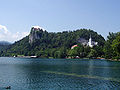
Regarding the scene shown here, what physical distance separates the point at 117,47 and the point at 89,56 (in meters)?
72.7

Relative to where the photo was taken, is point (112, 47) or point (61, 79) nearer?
point (61, 79)

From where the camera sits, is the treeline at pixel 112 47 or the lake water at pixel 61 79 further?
the treeline at pixel 112 47

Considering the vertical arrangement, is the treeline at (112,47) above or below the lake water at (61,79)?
above

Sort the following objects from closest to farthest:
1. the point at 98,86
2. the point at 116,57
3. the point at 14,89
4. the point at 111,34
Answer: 1. the point at 14,89
2. the point at 98,86
3. the point at 116,57
4. the point at 111,34

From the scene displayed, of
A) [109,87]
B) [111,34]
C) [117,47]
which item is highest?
[111,34]

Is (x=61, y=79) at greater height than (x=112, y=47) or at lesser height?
lesser

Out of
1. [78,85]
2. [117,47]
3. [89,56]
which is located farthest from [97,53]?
[78,85]

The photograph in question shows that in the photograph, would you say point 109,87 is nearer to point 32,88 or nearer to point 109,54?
point 32,88

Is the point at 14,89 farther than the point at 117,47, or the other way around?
the point at 117,47

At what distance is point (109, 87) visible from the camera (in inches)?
1527

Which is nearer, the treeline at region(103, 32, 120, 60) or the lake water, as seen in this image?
the lake water

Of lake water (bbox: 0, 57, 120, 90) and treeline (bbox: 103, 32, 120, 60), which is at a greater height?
treeline (bbox: 103, 32, 120, 60)

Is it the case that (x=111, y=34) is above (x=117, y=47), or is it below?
above

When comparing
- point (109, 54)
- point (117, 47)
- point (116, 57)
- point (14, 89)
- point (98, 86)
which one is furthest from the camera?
point (109, 54)
